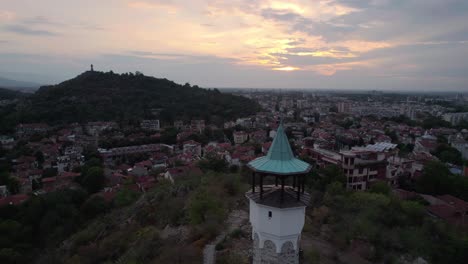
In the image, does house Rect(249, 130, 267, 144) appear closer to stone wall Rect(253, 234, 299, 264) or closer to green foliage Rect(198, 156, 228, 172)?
green foliage Rect(198, 156, 228, 172)

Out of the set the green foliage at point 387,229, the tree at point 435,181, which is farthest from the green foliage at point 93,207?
the tree at point 435,181

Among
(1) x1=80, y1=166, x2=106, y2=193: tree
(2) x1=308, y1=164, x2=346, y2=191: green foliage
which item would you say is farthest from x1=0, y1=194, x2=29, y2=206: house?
(2) x1=308, y1=164, x2=346, y2=191: green foliage

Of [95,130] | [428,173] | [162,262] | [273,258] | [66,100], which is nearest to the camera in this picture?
[273,258]

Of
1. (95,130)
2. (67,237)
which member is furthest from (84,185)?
(95,130)

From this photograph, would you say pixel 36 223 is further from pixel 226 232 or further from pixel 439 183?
pixel 439 183

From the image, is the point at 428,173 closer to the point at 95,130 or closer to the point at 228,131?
the point at 228,131

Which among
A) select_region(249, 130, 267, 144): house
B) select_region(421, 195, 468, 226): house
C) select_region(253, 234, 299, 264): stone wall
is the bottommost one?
select_region(249, 130, 267, 144): house

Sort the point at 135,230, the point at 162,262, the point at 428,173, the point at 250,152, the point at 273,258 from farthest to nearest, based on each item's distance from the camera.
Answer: the point at 250,152
the point at 428,173
the point at 135,230
the point at 162,262
the point at 273,258

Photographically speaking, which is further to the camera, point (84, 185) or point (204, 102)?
point (204, 102)
